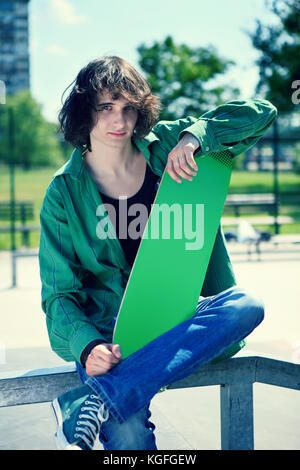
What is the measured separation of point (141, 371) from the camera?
1566 mm

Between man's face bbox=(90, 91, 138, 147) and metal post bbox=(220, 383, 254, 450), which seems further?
man's face bbox=(90, 91, 138, 147)

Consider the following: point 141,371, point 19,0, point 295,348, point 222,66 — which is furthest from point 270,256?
point 19,0

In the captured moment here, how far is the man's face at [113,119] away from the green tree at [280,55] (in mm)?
11729

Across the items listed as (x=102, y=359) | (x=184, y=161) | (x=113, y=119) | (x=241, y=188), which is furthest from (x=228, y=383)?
(x=241, y=188)

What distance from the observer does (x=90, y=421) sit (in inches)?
61.7

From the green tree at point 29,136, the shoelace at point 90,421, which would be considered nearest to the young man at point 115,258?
the shoelace at point 90,421

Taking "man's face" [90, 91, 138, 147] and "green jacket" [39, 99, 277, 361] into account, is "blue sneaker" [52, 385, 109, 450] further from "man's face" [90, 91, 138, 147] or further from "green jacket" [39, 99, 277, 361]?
"man's face" [90, 91, 138, 147]

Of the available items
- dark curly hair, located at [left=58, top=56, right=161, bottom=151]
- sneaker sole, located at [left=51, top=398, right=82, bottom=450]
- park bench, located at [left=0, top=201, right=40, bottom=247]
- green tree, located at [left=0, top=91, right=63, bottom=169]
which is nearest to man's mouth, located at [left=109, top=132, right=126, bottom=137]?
dark curly hair, located at [left=58, top=56, right=161, bottom=151]

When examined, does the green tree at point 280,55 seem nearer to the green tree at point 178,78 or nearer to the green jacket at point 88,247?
the green tree at point 178,78

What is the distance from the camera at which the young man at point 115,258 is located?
5.20 feet

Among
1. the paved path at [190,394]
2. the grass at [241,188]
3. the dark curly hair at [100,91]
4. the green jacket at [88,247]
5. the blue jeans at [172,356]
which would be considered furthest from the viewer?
the grass at [241,188]

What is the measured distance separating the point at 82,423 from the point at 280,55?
1331 centimetres

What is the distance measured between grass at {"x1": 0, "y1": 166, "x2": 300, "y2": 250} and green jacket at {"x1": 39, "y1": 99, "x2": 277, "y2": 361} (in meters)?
10.2

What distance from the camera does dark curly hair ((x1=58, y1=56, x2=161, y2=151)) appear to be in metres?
1.99
